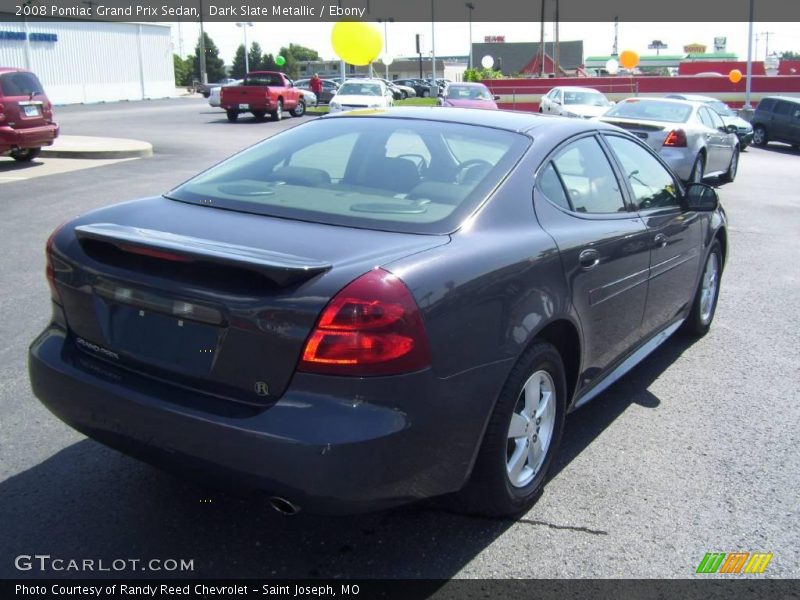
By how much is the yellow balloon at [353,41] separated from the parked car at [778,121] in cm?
1358

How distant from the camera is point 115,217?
3.34 meters

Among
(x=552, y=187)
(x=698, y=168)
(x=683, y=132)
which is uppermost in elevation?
(x=552, y=187)

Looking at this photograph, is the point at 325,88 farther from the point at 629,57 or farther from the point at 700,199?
the point at 700,199

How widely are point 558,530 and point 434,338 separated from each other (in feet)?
3.80

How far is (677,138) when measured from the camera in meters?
13.4

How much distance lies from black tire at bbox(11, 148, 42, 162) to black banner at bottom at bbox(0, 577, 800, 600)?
15162 millimetres

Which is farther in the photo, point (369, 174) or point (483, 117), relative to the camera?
point (483, 117)

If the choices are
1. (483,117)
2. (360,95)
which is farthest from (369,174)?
(360,95)

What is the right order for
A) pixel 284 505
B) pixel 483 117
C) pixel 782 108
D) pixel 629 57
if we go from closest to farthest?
pixel 284 505, pixel 483 117, pixel 782 108, pixel 629 57

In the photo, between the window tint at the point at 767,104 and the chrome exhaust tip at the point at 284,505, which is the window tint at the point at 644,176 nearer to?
the chrome exhaust tip at the point at 284,505

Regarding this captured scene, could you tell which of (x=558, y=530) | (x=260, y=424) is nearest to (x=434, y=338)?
(x=260, y=424)

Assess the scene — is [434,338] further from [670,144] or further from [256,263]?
[670,144]

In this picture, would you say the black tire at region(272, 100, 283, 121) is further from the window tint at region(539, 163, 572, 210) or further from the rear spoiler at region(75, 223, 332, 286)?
the rear spoiler at region(75, 223, 332, 286)

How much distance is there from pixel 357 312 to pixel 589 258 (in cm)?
150
